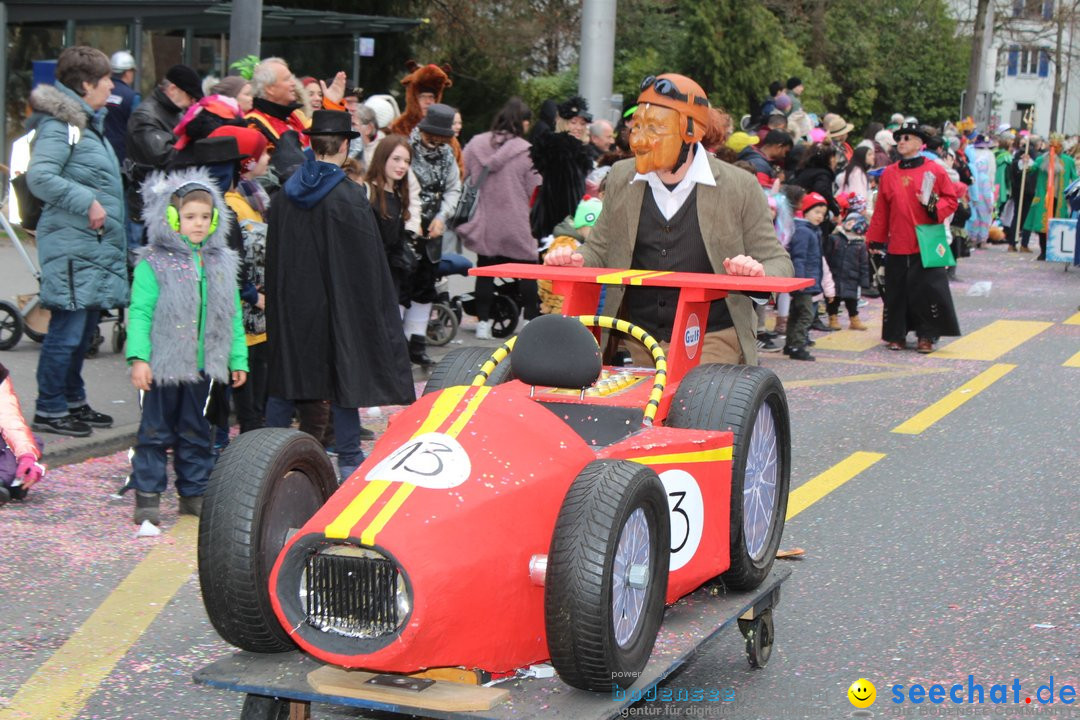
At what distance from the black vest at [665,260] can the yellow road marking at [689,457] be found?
111 cm

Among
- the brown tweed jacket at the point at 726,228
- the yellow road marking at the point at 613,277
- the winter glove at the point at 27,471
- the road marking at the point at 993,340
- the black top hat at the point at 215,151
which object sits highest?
the black top hat at the point at 215,151

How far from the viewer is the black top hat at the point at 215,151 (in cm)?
742

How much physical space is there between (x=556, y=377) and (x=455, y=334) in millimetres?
7374

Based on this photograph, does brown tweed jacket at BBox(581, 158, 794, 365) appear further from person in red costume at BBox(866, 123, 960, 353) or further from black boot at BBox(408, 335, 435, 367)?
person in red costume at BBox(866, 123, 960, 353)

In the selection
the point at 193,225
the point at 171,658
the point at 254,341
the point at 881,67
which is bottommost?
the point at 171,658

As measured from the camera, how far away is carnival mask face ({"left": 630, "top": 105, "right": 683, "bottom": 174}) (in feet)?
18.3

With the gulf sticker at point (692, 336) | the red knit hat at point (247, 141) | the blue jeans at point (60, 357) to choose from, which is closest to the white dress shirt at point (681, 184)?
the gulf sticker at point (692, 336)

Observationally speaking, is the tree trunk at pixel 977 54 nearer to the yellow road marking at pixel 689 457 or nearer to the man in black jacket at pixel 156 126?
the man in black jacket at pixel 156 126

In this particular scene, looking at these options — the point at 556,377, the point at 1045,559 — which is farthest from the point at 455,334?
the point at 556,377

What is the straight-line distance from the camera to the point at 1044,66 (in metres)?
81.8

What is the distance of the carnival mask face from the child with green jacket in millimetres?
2079

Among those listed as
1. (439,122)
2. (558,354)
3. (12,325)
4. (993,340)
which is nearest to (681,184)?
(558,354)

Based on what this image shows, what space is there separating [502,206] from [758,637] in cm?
715

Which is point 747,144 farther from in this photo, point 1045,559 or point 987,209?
point 987,209
